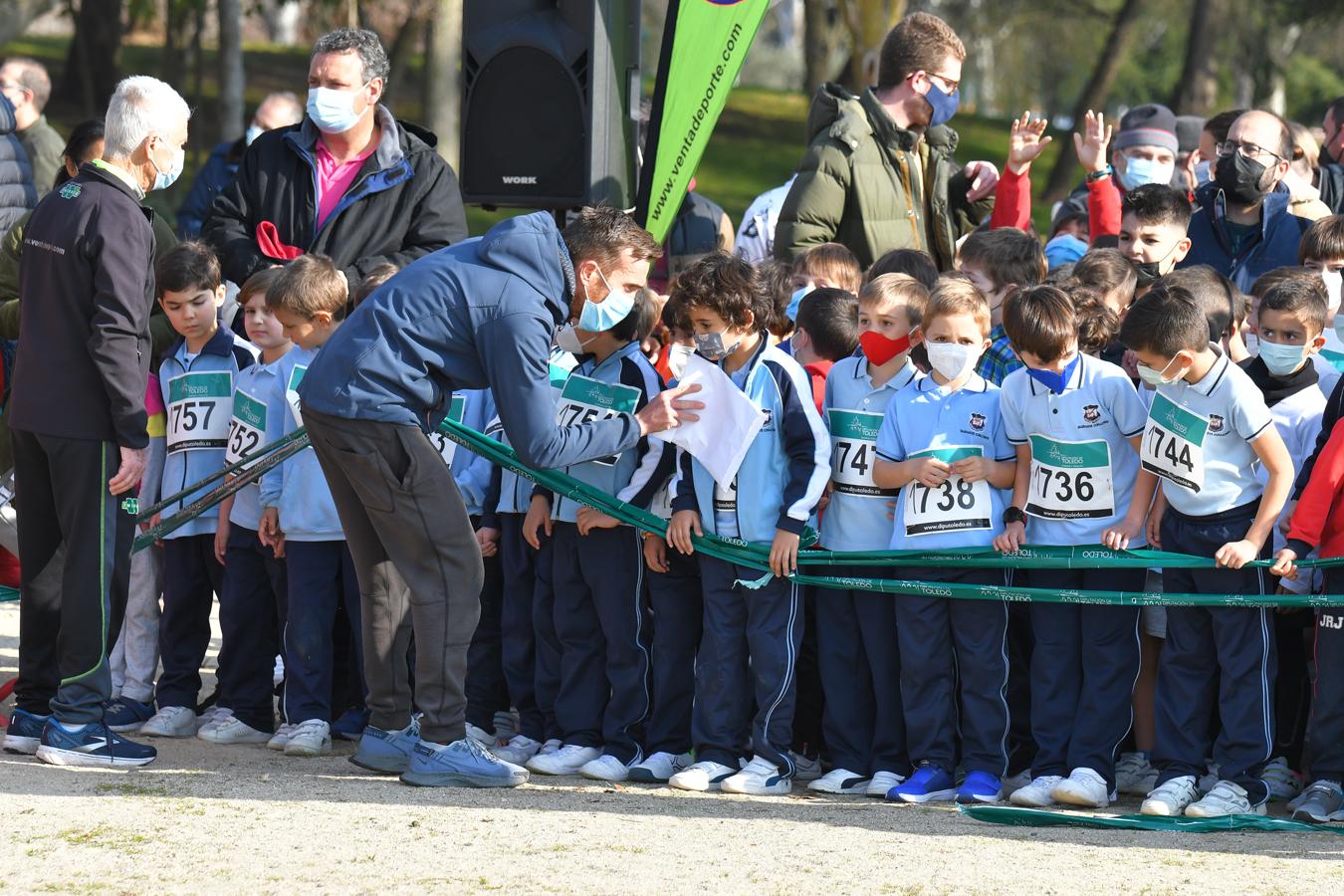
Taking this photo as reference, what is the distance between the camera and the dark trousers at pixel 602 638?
6.01 m

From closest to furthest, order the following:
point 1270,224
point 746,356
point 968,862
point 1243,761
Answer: point 968,862
point 1243,761
point 746,356
point 1270,224

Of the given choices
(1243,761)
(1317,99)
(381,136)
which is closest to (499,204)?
(381,136)

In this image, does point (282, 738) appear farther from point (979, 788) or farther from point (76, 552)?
point (979, 788)

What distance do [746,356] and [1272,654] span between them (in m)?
1.91

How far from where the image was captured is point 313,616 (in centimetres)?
634

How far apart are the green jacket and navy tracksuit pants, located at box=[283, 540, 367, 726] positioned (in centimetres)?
241

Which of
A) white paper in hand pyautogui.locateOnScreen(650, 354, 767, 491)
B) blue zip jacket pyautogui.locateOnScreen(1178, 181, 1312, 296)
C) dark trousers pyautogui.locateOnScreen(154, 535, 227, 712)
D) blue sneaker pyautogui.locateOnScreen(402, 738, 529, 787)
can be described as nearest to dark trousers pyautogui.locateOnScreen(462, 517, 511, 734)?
blue sneaker pyautogui.locateOnScreen(402, 738, 529, 787)

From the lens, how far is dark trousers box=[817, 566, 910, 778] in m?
5.80

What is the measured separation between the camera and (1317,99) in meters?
37.7

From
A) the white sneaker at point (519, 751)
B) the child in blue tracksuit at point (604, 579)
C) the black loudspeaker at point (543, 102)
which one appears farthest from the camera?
the black loudspeaker at point (543, 102)

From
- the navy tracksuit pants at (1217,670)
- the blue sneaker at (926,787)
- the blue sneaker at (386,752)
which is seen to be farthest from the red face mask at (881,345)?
the blue sneaker at (386,752)

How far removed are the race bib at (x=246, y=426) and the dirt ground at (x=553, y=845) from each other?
52.3 inches

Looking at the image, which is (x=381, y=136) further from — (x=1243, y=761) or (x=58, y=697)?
(x=1243, y=761)

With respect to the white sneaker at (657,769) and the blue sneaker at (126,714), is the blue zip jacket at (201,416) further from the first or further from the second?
the white sneaker at (657,769)
